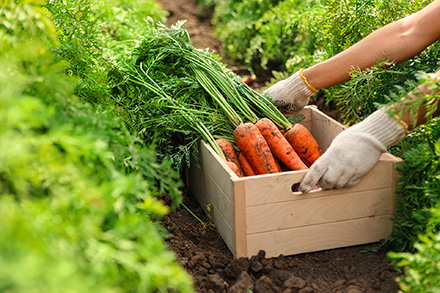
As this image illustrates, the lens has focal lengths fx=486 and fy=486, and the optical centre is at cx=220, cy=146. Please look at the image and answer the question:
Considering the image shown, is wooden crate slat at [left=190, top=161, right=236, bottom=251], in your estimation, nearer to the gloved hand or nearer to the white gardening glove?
the white gardening glove

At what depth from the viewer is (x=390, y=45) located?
2.94m

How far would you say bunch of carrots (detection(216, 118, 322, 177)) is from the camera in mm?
2885

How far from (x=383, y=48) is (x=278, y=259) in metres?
1.43

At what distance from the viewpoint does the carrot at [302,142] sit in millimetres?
3020

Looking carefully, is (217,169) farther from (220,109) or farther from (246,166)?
(220,109)

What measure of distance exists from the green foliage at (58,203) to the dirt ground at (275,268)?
780mm

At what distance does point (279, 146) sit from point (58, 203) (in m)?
1.75

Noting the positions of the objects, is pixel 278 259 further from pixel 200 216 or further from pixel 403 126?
pixel 403 126

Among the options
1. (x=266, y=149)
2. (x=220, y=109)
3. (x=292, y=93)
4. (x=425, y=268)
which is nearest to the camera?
(x=425, y=268)

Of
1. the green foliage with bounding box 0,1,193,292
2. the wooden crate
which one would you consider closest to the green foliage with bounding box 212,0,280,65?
the wooden crate

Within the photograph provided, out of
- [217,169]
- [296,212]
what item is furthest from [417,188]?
[217,169]

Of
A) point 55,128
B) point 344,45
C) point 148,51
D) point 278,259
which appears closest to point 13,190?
point 55,128

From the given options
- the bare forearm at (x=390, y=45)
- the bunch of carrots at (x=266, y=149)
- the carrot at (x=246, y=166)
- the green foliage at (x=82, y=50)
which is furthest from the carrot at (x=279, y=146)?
the green foliage at (x=82, y=50)

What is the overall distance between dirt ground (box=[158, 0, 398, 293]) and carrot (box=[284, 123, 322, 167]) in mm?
660
